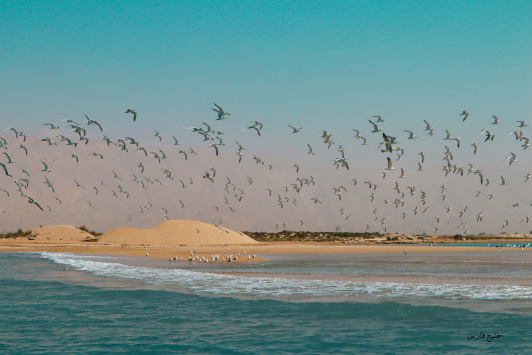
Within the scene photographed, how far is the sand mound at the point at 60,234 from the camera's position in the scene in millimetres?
108231

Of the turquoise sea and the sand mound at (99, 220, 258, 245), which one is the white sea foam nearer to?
the turquoise sea

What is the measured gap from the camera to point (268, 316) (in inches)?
747

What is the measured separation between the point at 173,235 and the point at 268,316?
7662 cm

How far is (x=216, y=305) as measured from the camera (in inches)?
842

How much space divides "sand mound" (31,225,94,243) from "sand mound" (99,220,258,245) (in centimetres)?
1546

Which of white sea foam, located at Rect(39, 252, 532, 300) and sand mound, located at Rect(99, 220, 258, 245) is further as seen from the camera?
sand mound, located at Rect(99, 220, 258, 245)

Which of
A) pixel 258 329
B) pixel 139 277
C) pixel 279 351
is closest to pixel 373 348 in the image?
pixel 279 351

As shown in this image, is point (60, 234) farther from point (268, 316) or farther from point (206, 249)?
point (268, 316)

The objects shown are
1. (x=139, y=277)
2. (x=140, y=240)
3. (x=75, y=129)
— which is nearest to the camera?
(x=139, y=277)

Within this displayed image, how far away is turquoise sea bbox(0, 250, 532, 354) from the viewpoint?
14798 mm

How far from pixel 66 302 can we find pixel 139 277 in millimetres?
11063

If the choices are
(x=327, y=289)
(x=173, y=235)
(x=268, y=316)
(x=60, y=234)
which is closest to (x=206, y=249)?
(x=173, y=235)

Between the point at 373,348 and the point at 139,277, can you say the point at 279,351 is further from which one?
the point at 139,277

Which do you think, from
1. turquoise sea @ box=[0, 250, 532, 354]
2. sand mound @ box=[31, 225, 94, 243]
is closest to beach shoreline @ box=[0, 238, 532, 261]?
sand mound @ box=[31, 225, 94, 243]
